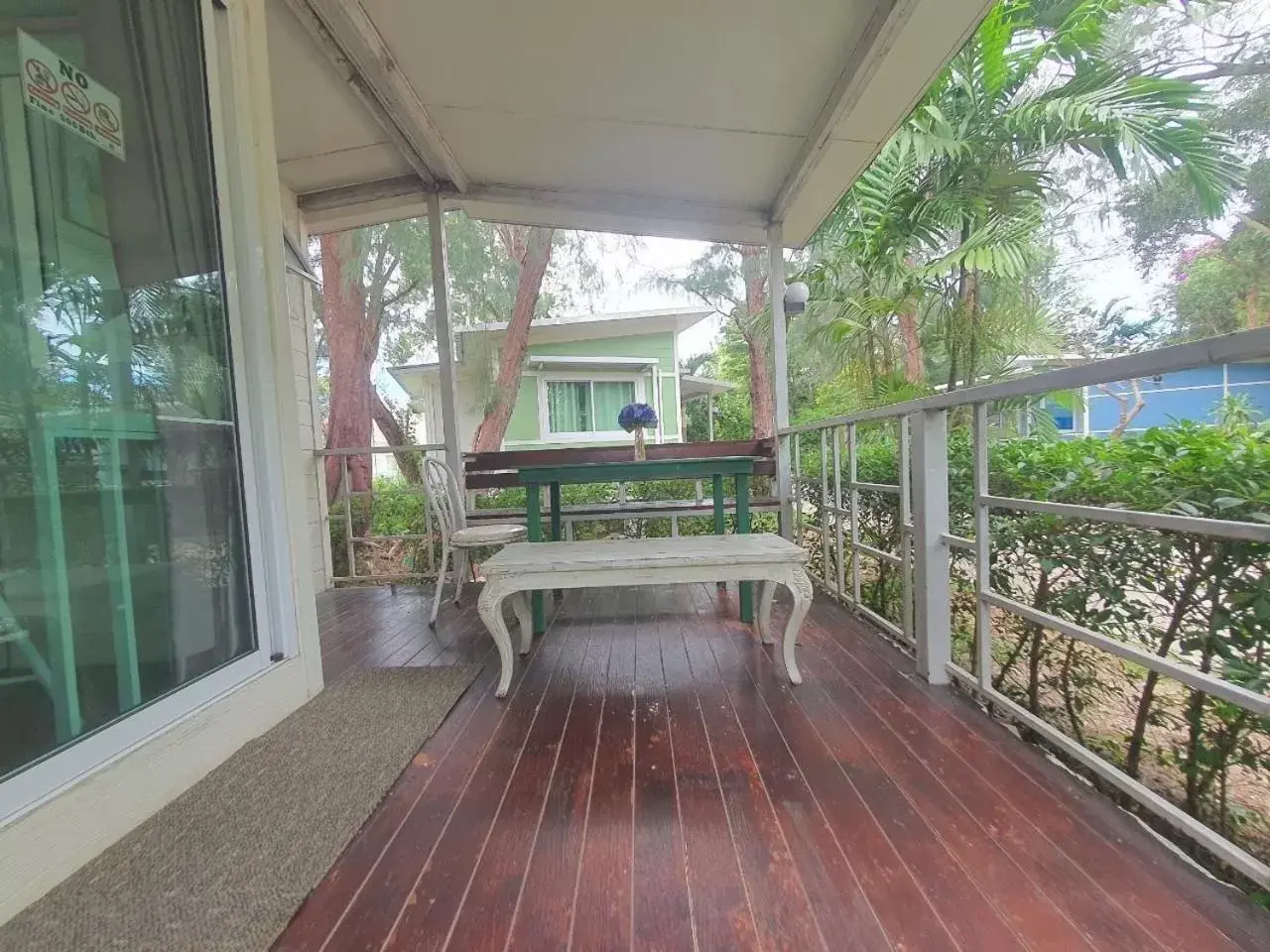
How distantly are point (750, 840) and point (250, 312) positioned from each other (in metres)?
2.05

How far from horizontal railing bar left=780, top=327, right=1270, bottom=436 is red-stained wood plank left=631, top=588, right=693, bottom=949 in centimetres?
129

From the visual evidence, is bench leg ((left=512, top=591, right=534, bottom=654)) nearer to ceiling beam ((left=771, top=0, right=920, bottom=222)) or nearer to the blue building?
the blue building

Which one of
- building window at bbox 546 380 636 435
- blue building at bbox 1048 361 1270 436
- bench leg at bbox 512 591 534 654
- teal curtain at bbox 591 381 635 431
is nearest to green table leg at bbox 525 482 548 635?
bench leg at bbox 512 591 534 654

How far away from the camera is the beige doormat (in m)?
0.94

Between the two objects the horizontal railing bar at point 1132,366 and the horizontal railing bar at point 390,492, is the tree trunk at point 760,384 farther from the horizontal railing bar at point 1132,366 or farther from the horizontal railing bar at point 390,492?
the horizontal railing bar at point 1132,366

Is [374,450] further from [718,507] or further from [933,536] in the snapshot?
[933,536]

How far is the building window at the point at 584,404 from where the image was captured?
8.65m

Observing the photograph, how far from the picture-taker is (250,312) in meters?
1.74

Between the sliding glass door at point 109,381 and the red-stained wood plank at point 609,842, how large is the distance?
3.69ft

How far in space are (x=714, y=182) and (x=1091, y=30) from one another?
2.57 meters

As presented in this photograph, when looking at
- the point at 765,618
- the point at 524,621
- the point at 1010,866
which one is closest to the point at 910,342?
the point at 765,618

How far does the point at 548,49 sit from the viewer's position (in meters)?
2.13

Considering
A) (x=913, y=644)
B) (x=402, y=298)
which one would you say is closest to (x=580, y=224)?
(x=913, y=644)

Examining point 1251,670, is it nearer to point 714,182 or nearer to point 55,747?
point 55,747
